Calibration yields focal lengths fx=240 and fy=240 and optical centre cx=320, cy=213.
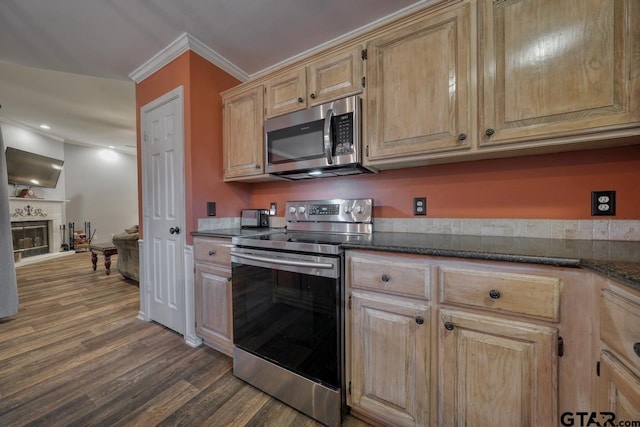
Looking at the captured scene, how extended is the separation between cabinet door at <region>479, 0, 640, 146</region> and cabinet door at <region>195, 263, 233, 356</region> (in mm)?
1814

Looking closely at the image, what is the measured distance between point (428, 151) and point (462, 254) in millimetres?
620

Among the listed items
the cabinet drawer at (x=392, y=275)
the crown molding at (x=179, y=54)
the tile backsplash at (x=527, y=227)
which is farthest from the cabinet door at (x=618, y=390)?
the crown molding at (x=179, y=54)

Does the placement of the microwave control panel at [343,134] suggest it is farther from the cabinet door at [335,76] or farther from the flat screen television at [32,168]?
the flat screen television at [32,168]

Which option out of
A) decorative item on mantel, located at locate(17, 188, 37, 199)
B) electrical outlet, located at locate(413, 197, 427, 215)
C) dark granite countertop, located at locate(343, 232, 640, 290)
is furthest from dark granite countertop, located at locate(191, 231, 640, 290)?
decorative item on mantel, located at locate(17, 188, 37, 199)

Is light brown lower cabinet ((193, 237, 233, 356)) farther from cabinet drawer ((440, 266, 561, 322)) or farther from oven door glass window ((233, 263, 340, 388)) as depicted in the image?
cabinet drawer ((440, 266, 561, 322))

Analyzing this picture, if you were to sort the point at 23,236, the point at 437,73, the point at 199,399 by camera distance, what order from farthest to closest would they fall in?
1. the point at 23,236
2. the point at 199,399
3. the point at 437,73

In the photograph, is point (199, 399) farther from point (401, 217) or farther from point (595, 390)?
point (595, 390)

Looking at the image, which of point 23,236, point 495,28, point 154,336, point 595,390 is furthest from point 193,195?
point 23,236

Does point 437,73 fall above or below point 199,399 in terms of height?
above

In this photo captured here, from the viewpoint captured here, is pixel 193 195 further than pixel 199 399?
Yes

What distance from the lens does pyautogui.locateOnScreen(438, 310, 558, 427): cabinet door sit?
85 centimetres

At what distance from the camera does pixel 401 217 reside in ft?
5.48

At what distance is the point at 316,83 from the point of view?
162 centimetres

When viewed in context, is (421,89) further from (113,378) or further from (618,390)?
(113,378)
